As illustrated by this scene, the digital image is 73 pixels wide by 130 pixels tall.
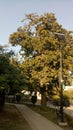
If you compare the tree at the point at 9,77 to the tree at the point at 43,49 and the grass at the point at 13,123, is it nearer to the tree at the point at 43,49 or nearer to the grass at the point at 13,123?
the grass at the point at 13,123

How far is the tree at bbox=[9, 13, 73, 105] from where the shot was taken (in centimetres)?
4095

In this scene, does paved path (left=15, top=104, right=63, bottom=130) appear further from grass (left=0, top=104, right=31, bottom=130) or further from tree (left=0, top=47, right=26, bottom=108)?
tree (left=0, top=47, right=26, bottom=108)

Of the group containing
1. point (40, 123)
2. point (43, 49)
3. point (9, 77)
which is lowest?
point (40, 123)

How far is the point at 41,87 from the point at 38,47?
568 centimetres

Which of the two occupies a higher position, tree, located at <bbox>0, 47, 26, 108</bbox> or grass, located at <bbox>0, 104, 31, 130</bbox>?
tree, located at <bbox>0, 47, 26, 108</bbox>

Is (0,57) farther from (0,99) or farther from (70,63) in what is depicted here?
(70,63)

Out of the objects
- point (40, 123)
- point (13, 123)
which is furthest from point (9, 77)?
point (40, 123)

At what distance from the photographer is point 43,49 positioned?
138ft

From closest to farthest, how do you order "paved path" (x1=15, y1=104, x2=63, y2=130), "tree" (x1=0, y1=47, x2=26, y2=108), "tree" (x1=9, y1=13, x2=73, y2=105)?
"paved path" (x1=15, y1=104, x2=63, y2=130) < "tree" (x1=0, y1=47, x2=26, y2=108) < "tree" (x1=9, y1=13, x2=73, y2=105)

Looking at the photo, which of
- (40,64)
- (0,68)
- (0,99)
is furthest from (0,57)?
(40,64)

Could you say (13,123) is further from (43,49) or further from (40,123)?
(43,49)

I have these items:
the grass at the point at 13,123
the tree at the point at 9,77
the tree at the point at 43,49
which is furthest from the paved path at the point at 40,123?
the tree at the point at 43,49

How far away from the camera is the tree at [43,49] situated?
41.0 meters

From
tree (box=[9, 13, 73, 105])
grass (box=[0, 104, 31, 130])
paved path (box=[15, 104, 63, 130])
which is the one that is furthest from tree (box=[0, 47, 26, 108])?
tree (box=[9, 13, 73, 105])
